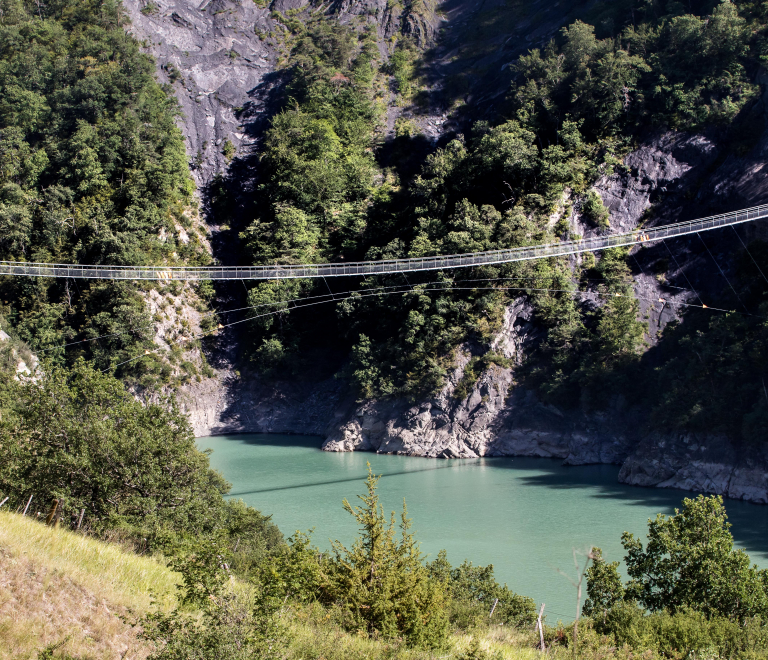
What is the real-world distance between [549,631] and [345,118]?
35259 millimetres

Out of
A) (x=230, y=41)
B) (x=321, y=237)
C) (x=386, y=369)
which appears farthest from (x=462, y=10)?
(x=386, y=369)

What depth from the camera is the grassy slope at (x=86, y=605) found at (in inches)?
188

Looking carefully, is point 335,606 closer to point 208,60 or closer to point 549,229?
point 549,229

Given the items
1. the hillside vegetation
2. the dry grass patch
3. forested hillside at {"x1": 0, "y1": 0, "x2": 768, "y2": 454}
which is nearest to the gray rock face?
forested hillside at {"x1": 0, "y1": 0, "x2": 768, "y2": 454}

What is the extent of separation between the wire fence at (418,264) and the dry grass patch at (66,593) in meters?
20.2

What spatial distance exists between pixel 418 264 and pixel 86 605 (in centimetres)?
2302

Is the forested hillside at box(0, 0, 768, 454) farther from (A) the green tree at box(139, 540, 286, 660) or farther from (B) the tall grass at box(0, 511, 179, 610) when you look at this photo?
(A) the green tree at box(139, 540, 286, 660)

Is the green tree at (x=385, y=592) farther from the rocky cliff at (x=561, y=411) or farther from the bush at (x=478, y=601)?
the rocky cliff at (x=561, y=411)

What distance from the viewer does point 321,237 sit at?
34.2m

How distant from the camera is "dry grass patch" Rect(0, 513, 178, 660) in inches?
186

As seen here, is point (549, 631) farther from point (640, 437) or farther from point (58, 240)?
point (58, 240)

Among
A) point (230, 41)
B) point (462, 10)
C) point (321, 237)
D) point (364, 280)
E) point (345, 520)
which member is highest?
point (462, 10)

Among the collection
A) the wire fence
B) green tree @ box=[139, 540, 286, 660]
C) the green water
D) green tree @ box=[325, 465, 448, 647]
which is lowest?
the green water

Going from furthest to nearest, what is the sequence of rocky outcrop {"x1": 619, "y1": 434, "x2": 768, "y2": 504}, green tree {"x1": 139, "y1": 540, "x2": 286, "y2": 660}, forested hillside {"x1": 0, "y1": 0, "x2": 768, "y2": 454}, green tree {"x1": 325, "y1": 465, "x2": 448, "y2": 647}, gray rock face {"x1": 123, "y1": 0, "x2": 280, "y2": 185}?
gray rock face {"x1": 123, "y1": 0, "x2": 280, "y2": 185} → forested hillside {"x1": 0, "y1": 0, "x2": 768, "y2": 454} → rocky outcrop {"x1": 619, "y1": 434, "x2": 768, "y2": 504} → green tree {"x1": 325, "y1": 465, "x2": 448, "y2": 647} → green tree {"x1": 139, "y1": 540, "x2": 286, "y2": 660}
